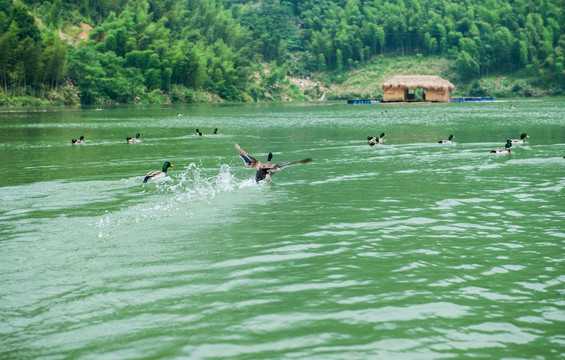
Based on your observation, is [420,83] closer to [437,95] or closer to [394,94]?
[437,95]

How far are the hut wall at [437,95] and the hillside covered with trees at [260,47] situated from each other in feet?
120

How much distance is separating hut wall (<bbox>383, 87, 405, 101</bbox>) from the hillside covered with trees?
34218mm

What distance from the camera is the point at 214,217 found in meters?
12.0

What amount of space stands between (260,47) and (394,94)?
216ft

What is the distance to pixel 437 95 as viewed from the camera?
91.1 m

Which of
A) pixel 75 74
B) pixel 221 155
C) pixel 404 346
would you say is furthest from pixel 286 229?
pixel 75 74

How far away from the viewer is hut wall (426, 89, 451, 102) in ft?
297

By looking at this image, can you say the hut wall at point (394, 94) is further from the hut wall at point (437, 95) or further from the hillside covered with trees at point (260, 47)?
the hillside covered with trees at point (260, 47)

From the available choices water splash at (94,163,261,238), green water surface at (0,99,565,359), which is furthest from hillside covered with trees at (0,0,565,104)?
green water surface at (0,99,565,359)

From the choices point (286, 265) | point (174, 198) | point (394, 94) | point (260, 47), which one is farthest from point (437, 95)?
point (286, 265)

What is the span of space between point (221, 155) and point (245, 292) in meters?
17.1

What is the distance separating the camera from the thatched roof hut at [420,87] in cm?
8950

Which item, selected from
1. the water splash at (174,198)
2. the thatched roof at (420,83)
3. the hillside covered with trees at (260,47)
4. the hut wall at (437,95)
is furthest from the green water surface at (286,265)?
the hut wall at (437,95)

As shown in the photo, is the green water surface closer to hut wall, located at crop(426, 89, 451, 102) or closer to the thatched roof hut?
the thatched roof hut
